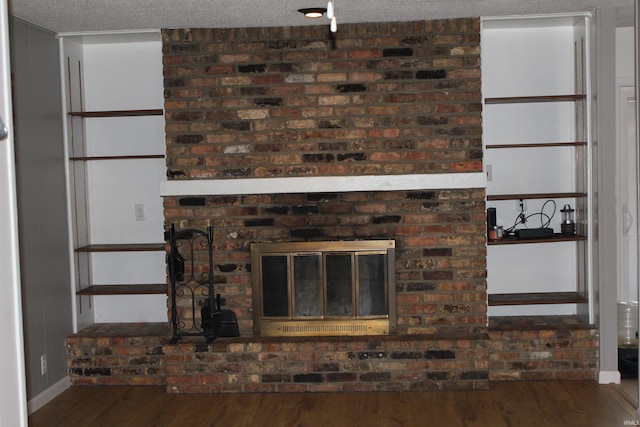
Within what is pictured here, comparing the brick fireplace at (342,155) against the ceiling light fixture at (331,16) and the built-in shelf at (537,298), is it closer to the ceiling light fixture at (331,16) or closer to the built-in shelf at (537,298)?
the built-in shelf at (537,298)

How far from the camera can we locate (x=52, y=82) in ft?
17.3

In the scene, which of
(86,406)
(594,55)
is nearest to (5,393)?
(86,406)

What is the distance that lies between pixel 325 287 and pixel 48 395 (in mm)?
2006

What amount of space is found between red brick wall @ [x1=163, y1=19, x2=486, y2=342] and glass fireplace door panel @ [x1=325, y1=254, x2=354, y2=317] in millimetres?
176

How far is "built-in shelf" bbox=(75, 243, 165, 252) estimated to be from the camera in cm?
542

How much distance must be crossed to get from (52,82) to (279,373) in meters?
2.57

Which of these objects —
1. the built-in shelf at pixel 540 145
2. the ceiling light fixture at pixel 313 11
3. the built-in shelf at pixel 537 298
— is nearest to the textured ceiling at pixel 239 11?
the ceiling light fixture at pixel 313 11

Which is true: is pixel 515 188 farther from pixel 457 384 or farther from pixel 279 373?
pixel 279 373

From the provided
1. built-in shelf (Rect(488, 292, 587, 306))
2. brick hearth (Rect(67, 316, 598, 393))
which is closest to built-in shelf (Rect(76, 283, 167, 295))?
brick hearth (Rect(67, 316, 598, 393))

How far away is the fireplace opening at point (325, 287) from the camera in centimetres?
522

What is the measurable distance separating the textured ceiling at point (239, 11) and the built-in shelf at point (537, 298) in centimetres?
197

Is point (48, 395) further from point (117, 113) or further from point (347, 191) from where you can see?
point (347, 191)

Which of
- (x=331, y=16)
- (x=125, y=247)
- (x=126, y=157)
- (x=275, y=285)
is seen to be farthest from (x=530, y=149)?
(x=331, y=16)

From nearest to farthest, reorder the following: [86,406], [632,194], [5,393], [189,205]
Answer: [5,393] → [86,406] → [189,205] → [632,194]
